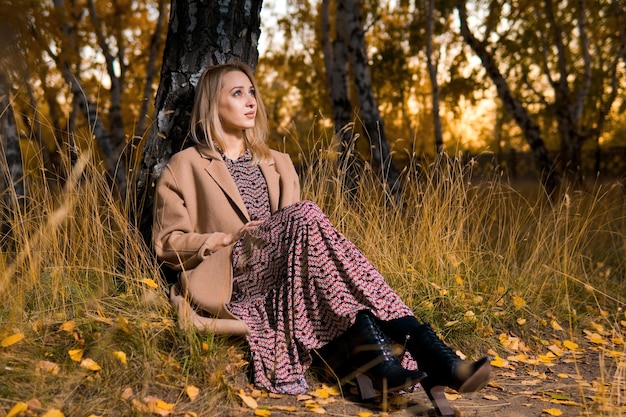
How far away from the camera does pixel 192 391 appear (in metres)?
2.60

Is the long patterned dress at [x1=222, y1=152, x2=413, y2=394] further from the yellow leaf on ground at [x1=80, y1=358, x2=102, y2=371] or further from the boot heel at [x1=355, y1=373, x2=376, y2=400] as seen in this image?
the yellow leaf on ground at [x1=80, y1=358, x2=102, y2=371]

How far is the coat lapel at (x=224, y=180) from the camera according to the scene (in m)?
3.15

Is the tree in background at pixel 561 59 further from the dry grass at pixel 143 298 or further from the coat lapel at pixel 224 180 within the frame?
the coat lapel at pixel 224 180

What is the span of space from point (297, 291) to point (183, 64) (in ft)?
4.78

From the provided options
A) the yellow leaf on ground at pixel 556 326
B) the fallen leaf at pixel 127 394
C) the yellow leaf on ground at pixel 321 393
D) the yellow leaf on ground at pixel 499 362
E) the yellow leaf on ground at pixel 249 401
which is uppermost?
the fallen leaf at pixel 127 394

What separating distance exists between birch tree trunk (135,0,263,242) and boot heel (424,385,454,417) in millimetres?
1717

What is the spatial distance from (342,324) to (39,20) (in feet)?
17.4

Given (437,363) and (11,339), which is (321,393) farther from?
(11,339)

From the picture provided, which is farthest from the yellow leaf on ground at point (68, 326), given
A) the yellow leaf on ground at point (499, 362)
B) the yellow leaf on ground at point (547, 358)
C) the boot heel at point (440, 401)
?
the yellow leaf on ground at point (547, 358)

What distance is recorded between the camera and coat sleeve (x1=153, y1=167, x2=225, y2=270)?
2992 millimetres

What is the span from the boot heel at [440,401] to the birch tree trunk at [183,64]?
5.63 ft

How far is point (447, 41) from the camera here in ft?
49.0

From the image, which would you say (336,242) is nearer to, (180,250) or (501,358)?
(180,250)

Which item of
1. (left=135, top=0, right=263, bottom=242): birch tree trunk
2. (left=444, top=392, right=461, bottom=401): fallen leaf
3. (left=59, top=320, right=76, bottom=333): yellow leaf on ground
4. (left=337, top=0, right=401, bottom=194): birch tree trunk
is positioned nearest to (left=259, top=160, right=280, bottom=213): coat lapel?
(left=135, top=0, right=263, bottom=242): birch tree trunk
